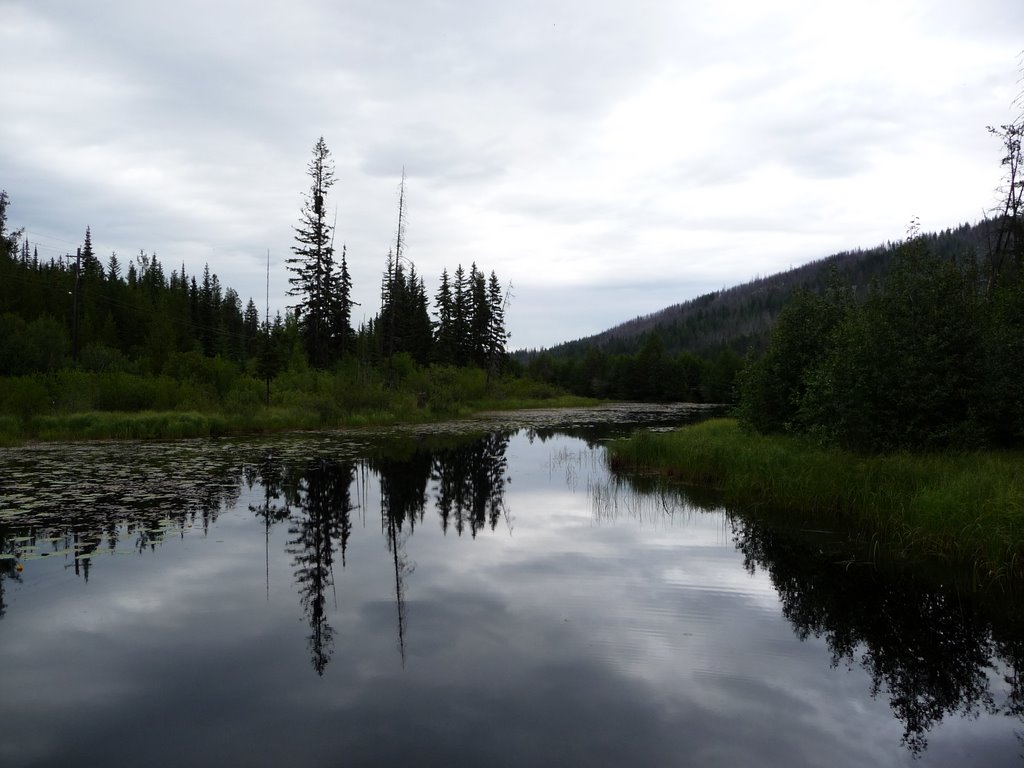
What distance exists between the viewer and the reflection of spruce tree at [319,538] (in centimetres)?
638

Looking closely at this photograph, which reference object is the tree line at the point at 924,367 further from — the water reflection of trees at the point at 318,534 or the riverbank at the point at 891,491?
the water reflection of trees at the point at 318,534

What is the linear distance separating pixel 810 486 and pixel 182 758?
447 inches

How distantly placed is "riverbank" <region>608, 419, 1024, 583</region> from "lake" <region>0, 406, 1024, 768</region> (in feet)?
2.98

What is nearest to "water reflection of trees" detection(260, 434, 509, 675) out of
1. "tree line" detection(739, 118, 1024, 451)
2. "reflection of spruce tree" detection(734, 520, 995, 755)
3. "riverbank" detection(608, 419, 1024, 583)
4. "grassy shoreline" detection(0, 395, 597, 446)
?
"reflection of spruce tree" detection(734, 520, 995, 755)

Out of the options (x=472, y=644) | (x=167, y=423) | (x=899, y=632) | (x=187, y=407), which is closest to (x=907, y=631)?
(x=899, y=632)

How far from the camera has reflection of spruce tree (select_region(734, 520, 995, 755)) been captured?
5.21 meters

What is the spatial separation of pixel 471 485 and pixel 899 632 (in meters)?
10.5

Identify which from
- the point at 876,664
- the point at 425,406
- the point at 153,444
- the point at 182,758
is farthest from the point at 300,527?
the point at 425,406

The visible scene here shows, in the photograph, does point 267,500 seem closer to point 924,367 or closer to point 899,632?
point 899,632

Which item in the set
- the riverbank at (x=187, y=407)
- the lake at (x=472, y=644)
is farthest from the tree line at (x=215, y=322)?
the lake at (x=472, y=644)

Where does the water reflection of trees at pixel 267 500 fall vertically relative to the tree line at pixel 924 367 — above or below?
below

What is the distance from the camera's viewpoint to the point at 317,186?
1703 inches

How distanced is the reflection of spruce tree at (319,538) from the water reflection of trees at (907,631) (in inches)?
202

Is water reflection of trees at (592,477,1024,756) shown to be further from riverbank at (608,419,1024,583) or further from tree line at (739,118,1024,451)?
tree line at (739,118,1024,451)
